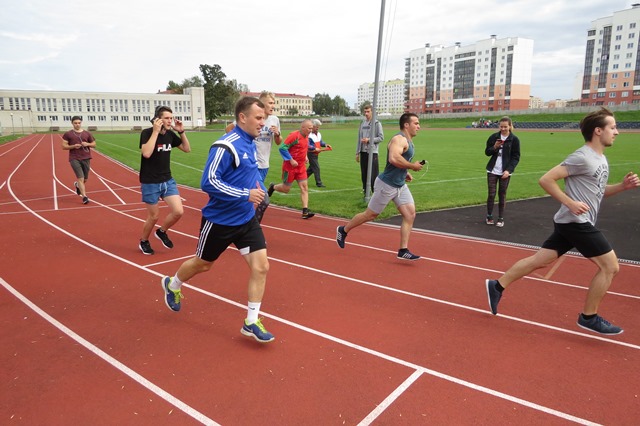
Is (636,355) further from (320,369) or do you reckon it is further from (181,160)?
(181,160)

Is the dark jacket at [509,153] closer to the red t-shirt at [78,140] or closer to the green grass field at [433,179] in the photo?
the green grass field at [433,179]

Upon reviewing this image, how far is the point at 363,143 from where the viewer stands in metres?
10.6

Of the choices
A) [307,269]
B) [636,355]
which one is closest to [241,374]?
[307,269]

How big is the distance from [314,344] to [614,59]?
114064mm

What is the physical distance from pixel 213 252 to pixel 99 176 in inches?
577

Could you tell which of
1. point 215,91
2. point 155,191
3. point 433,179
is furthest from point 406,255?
point 215,91

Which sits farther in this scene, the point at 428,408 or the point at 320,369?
the point at 320,369

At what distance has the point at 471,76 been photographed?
128125 mm

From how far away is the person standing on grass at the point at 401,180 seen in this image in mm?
5871

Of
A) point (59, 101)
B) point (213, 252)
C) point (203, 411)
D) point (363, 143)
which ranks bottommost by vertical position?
point (203, 411)

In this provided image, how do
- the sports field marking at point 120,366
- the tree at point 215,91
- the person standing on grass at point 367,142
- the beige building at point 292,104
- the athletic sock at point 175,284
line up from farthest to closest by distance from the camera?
the beige building at point 292,104 → the tree at point 215,91 → the person standing on grass at point 367,142 → the athletic sock at point 175,284 → the sports field marking at point 120,366

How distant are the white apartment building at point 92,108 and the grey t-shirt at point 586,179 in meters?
91.0

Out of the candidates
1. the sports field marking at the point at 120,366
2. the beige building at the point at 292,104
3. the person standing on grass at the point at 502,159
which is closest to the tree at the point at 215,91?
the beige building at the point at 292,104

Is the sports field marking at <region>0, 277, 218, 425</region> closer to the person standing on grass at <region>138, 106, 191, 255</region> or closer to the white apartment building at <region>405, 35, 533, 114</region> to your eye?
the person standing on grass at <region>138, 106, 191, 255</region>
